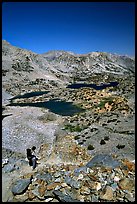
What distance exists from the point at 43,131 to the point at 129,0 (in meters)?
28.2

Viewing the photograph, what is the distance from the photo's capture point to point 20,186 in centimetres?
1698

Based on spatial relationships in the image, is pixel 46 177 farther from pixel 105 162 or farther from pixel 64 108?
pixel 64 108

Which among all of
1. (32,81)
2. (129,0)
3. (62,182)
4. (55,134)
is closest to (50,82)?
(32,81)

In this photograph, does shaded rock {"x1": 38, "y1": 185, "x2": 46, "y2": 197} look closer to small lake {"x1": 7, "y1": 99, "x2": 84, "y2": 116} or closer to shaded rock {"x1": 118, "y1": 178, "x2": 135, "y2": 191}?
shaded rock {"x1": 118, "y1": 178, "x2": 135, "y2": 191}

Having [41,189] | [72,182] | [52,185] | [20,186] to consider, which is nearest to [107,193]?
[72,182]

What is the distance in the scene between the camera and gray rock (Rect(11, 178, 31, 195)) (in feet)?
54.6

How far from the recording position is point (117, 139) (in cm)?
2812

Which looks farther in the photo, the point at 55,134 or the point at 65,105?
the point at 65,105

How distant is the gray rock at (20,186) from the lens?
16630 mm

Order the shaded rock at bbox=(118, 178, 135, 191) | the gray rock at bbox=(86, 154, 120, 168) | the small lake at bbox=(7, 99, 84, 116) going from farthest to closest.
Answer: the small lake at bbox=(7, 99, 84, 116), the gray rock at bbox=(86, 154, 120, 168), the shaded rock at bbox=(118, 178, 135, 191)

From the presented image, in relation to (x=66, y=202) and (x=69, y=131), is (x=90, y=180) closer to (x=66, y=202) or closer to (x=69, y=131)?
(x=66, y=202)

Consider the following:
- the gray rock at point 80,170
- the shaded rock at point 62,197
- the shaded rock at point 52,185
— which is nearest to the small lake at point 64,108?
the gray rock at point 80,170

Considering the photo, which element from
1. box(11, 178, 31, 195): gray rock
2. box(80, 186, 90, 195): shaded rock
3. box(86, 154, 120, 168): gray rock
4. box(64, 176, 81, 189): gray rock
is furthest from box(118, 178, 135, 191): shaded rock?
box(11, 178, 31, 195): gray rock

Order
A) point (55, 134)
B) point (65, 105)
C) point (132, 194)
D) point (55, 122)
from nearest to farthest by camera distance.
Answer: point (132, 194), point (55, 134), point (55, 122), point (65, 105)
